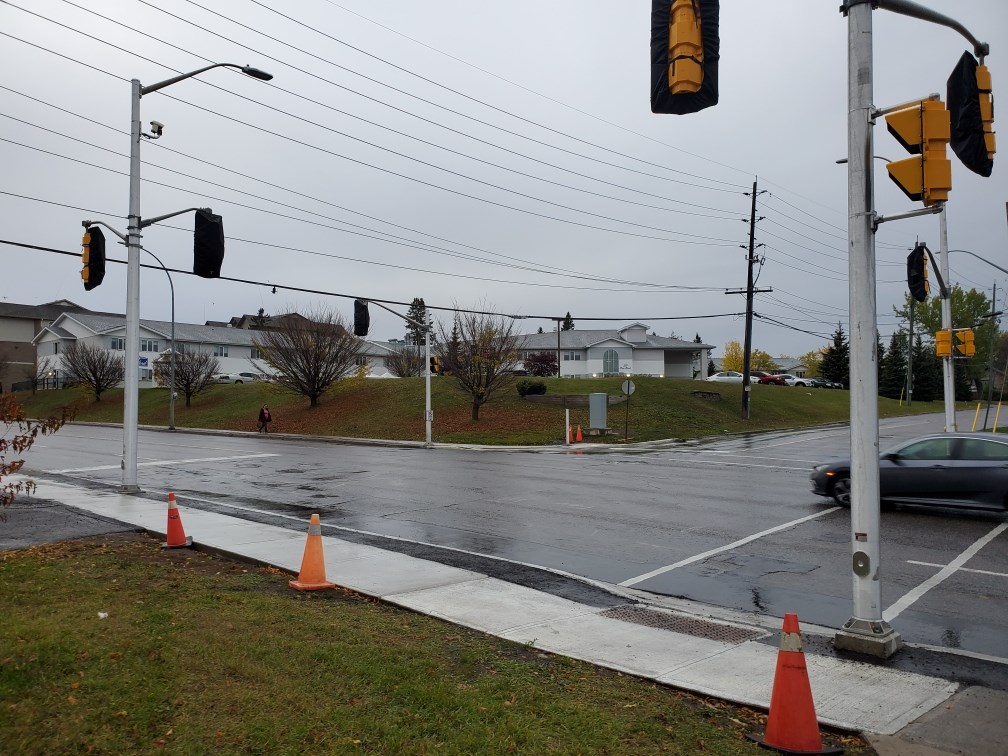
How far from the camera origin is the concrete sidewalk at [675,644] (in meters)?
4.95

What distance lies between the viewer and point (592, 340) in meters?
85.9

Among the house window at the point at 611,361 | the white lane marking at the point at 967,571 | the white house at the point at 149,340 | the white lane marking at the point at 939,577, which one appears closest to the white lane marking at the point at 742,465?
the white lane marking at the point at 939,577

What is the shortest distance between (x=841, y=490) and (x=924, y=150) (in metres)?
9.93

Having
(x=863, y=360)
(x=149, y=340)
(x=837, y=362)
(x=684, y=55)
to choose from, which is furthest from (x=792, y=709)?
(x=837, y=362)

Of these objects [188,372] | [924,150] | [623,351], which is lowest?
[188,372]

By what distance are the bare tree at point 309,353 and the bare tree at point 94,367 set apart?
2367cm

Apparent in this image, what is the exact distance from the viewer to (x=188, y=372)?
58344 mm

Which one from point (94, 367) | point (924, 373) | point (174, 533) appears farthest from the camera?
point (924, 373)

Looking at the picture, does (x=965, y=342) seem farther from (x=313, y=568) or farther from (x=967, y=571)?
(x=313, y=568)

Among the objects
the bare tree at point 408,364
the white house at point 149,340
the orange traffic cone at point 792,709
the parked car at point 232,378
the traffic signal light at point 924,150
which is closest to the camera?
the orange traffic cone at point 792,709

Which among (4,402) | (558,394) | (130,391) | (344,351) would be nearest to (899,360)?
(558,394)

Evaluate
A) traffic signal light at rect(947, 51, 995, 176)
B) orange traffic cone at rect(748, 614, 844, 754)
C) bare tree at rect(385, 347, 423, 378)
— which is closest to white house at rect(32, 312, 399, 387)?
bare tree at rect(385, 347, 423, 378)

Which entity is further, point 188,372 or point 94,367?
point 94,367

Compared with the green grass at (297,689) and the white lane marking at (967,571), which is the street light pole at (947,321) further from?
the green grass at (297,689)
